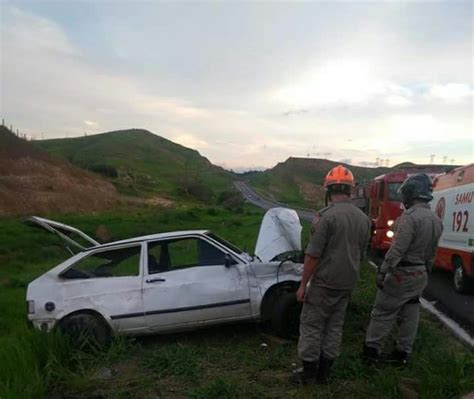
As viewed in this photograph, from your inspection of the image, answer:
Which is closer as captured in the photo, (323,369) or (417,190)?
(323,369)

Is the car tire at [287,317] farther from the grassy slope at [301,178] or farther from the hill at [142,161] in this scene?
the grassy slope at [301,178]

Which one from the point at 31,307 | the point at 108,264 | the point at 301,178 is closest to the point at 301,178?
the point at 301,178

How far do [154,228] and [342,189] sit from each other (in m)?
21.9

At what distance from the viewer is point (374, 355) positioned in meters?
5.12

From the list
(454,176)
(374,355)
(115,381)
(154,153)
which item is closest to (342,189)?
(374,355)

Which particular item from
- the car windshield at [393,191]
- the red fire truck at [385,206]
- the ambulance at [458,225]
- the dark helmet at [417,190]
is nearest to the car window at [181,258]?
the dark helmet at [417,190]

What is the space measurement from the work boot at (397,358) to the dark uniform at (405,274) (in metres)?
0.04

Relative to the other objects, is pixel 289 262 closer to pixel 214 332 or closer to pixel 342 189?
pixel 214 332

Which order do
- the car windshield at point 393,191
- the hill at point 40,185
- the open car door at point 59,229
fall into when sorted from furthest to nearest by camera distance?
the hill at point 40,185
the car windshield at point 393,191
the open car door at point 59,229

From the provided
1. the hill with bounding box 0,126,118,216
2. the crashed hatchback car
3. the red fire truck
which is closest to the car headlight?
the crashed hatchback car

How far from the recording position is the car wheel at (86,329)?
6.05 m

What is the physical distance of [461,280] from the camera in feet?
30.6

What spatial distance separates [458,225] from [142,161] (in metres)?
115

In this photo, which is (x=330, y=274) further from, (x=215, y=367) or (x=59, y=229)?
(x=59, y=229)
